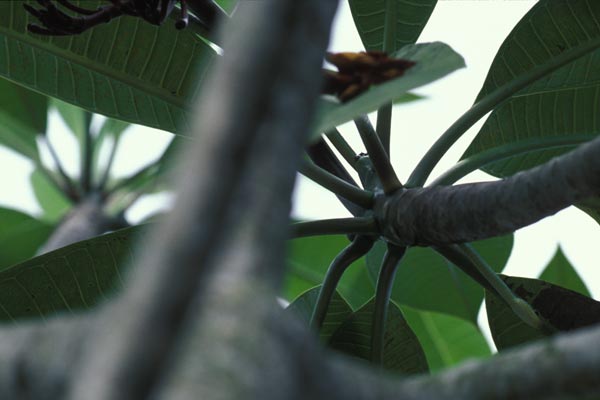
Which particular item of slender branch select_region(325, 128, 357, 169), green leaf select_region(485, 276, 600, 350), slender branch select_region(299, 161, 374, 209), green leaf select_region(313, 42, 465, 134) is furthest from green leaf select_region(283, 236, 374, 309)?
green leaf select_region(313, 42, 465, 134)

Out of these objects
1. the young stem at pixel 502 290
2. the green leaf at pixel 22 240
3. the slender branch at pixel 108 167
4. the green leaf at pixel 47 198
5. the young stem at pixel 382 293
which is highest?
the young stem at pixel 502 290

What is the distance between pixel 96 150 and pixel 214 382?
7.53 feet

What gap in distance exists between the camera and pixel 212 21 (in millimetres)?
911

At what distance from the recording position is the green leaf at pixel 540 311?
1016 mm

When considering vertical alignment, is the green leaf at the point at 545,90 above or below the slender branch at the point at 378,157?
above

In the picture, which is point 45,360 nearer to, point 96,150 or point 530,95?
point 530,95

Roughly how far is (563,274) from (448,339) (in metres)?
0.28

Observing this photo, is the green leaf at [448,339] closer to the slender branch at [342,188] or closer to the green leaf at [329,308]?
the green leaf at [329,308]

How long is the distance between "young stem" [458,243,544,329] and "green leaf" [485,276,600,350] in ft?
0.08

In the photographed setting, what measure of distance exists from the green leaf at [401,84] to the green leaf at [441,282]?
0.96 metres

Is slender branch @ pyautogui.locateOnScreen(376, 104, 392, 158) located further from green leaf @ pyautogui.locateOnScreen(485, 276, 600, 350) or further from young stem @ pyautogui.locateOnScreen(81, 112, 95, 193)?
young stem @ pyautogui.locateOnScreen(81, 112, 95, 193)

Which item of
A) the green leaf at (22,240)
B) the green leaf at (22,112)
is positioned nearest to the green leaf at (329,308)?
the green leaf at (22,240)

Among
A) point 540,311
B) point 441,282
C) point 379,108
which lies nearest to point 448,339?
point 441,282

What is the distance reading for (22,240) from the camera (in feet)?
6.37
